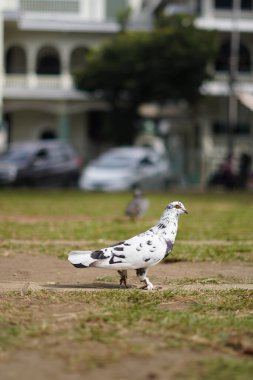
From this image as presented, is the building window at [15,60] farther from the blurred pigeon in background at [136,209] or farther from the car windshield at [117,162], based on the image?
→ the blurred pigeon in background at [136,209]

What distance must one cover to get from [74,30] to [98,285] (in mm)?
40395

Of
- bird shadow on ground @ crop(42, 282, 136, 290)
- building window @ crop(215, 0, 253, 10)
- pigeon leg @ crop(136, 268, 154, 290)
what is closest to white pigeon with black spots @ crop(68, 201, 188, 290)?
pigeon leg @ crop(136, 268, 154, 290)

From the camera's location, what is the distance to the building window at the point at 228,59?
46250 millimetres

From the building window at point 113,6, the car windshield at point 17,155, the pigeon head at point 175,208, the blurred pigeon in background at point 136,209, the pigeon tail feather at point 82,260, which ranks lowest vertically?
the car windshield at point 17,155

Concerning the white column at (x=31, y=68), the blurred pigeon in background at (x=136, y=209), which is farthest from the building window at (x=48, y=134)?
the blurred pigeon in background at (x=136, y=209)

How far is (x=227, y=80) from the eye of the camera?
45156mm

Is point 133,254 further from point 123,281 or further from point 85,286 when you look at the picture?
point 85,286

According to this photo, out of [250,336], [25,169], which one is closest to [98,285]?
[250,336]

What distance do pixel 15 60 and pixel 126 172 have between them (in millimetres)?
20545

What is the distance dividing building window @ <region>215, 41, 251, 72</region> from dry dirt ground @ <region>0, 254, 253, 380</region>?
37.0 metres

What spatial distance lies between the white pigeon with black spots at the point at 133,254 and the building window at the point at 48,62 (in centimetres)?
4241

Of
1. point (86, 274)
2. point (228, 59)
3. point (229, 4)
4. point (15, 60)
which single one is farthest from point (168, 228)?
point (15, 60)

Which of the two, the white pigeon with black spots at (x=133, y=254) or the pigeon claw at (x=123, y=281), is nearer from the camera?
the white pigeon with black spots at (x=133, y=254)

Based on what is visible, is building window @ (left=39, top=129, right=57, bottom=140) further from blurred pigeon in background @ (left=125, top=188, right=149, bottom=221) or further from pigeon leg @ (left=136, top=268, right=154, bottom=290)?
pigeon leg @ (left=136, top=268, right=154, bottom=290)
